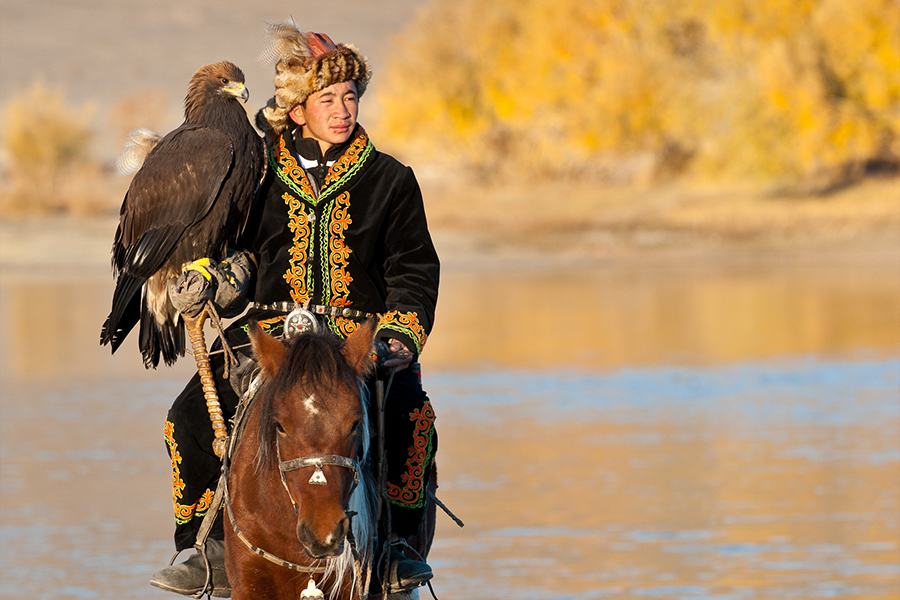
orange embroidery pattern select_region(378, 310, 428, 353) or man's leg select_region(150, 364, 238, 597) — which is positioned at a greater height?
orange embroidery pattern select_region(378, 310, 428, 353)

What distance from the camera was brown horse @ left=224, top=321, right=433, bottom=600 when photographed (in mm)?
3646

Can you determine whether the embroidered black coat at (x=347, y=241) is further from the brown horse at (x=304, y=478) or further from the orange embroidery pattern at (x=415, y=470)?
the brown horse at (x=304, y=478)

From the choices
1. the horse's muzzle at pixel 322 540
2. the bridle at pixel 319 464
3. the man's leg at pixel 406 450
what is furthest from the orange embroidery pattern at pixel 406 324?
the horse's muzzle at pixel 322 540

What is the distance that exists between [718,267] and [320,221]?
2342 centimetres

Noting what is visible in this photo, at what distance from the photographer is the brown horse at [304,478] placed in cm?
365

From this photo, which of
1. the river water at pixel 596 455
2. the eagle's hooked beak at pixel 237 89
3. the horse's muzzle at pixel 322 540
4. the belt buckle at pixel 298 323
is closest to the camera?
the horse's muzzle at pixel 322 540

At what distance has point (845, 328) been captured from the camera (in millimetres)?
16984

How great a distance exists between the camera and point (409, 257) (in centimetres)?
473

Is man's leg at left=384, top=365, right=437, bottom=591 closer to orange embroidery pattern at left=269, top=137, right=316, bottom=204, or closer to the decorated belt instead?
the decorated belt

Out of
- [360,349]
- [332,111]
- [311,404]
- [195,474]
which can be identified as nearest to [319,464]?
[311,404]

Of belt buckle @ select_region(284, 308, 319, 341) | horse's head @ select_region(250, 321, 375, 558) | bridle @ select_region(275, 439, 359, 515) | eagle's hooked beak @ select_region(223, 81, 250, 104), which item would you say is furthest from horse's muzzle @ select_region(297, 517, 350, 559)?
eagle's hooked beak @ select_region(223, 81, 250, 104)

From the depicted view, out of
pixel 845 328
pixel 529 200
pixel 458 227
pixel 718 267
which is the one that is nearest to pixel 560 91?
pixel 529 200

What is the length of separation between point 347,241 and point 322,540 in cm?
132

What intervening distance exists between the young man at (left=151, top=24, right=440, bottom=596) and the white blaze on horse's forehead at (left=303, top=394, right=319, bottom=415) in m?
0.72
